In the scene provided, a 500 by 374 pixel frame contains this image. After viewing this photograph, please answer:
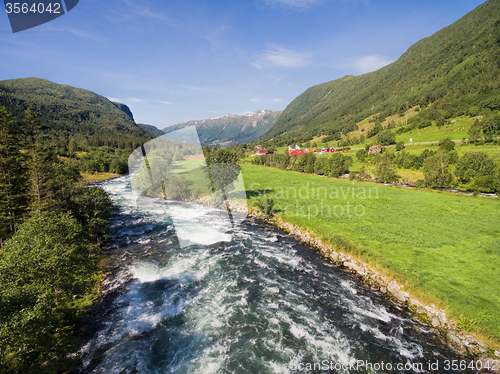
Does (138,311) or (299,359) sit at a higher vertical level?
(138,311)

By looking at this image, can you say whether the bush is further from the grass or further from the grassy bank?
the grassy bank

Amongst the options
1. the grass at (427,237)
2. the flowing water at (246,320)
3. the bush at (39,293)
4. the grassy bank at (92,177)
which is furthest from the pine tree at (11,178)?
the grassy bank at (92,177)

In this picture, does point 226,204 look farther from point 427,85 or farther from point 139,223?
point 427,85

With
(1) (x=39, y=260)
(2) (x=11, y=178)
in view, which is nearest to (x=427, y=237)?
(1) (x=39, y=260)

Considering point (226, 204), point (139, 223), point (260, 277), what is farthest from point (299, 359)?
point (226, 204)

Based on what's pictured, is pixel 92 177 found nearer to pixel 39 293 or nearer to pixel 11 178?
pixel 11 178

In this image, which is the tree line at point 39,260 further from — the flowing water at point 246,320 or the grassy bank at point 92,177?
the grassy bank at point 92,177
